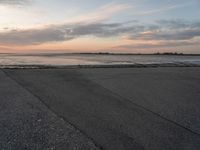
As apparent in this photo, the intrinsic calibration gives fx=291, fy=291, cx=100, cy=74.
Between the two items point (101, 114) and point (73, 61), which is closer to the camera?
point (101, 114)

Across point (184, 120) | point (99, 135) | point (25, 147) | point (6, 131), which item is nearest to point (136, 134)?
point (99, 135)

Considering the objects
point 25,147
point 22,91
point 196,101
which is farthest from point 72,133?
point 196,101

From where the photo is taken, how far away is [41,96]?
11.2 meters

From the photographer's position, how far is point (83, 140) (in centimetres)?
689

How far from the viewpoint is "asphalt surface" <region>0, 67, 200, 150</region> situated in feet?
23.0

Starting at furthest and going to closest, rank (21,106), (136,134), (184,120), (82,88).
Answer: (82,88) < (21,106) < (184,120) < (136,134)

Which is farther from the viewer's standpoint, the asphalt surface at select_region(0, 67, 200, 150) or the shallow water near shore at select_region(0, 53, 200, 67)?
the shallow water near shore at select_region(0, 53, 200, 67)

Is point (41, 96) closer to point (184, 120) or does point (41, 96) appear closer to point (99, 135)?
point (99, 135)

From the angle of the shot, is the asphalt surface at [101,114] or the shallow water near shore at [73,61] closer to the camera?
the asphalt surface at [101,114]

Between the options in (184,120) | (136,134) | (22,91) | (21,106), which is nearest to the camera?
(136,134)

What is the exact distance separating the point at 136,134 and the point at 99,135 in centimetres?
98

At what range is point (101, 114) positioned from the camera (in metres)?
9.17

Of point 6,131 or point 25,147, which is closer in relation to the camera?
point 25,147

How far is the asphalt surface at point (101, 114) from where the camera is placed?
7.00 meters
